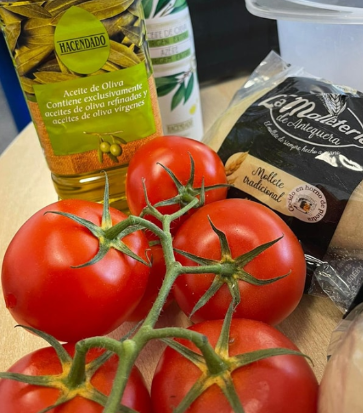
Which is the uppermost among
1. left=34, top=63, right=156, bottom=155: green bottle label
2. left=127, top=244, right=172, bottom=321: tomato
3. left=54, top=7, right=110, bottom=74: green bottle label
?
left=54, top=7, right=110, bottom=74: green bottle label

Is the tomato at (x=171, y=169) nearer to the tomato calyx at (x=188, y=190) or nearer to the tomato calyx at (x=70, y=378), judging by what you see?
the tomato calyx at (x=188, y=190)

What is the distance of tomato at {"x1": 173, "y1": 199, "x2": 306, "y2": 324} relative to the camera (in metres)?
0.38

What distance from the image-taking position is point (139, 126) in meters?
0.59

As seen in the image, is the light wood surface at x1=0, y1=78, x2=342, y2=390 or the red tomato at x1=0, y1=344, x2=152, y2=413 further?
the light wood surface at x1=0, y1=78, x2=342, y2=390

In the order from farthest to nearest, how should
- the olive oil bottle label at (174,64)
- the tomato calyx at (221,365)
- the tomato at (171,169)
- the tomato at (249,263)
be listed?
the olive oil bottle label at (174,64) → the tomato at (171,169) → the tomato at (249,263) → the tomato calyx at (221,365)

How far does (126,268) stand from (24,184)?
0.48 meters

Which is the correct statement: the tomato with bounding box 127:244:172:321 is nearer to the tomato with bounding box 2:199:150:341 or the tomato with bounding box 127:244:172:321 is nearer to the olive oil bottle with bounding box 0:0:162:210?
the tomato with bounding box 2:199:150:341

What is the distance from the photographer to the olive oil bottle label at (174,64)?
0.66 m

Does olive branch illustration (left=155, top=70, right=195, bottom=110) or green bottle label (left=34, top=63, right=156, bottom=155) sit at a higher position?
green bottle label (left=34, top=63, right=156, bottom=155)

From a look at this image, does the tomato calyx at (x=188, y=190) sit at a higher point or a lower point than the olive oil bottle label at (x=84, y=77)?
lower

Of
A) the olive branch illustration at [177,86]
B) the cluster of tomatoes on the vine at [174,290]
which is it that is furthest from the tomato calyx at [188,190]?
the olive branch illustration at [177,86]

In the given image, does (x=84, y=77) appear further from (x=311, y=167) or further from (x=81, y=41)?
(x=311, y=167)

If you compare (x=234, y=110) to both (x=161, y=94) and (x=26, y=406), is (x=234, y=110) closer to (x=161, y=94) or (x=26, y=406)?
(x=161, y=94)

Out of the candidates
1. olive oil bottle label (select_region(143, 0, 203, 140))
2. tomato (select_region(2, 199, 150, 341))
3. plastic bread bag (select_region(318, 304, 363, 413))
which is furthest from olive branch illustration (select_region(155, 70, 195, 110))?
plastic bread bag (select_region(318, 304, 363, 413))
